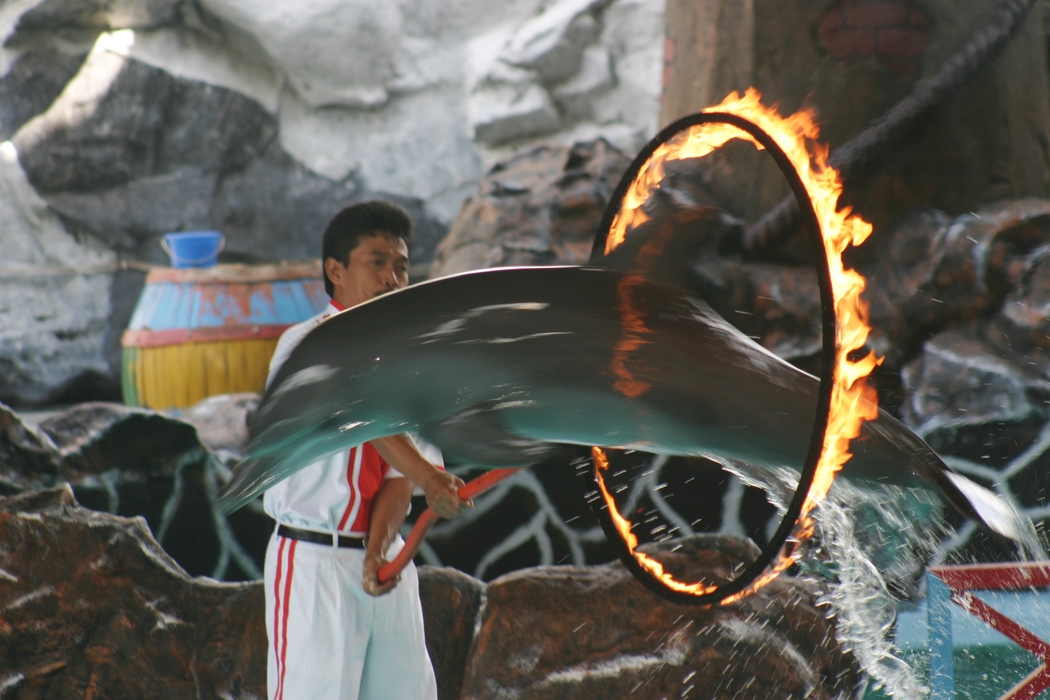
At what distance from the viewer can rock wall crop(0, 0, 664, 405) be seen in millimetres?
6504

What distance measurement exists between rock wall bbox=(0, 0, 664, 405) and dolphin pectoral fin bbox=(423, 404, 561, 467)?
559cm

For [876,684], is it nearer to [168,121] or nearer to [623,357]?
[623,357]

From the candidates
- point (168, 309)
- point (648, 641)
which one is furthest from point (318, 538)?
point (168, 309)

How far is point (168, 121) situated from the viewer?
22.3 feet

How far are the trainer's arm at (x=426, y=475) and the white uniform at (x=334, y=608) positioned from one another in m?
0.08

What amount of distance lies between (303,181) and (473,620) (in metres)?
5.23

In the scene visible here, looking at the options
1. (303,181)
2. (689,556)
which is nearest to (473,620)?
(689,556)

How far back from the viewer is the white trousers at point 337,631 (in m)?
1.88

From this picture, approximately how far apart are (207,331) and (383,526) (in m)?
2.70

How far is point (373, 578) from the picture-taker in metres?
1.91

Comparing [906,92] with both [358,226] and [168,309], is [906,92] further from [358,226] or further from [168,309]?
[168,309]

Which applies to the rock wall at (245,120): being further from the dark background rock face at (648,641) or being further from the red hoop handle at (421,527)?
the red hoop handle at (421,527)

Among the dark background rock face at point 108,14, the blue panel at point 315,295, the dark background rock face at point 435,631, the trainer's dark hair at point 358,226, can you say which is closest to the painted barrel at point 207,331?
Result: the blue panel at point 315,295

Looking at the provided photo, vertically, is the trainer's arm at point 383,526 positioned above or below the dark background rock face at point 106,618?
above
